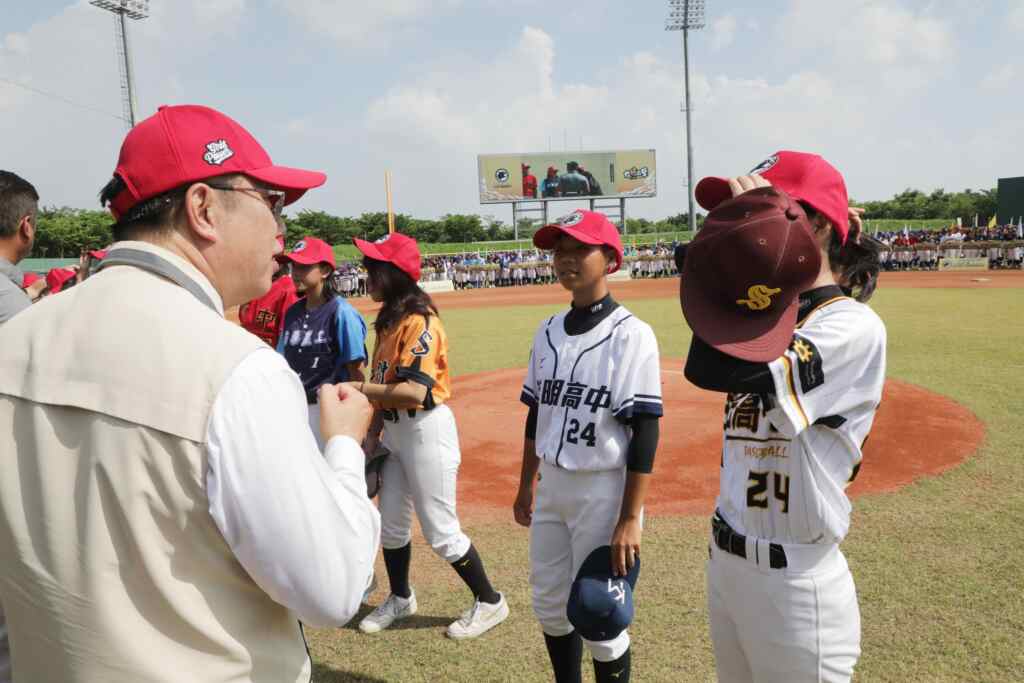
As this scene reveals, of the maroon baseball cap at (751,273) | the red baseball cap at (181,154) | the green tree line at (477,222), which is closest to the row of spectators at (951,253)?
the green tree line at (477,222)

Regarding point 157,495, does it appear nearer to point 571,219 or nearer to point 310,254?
point 571,219

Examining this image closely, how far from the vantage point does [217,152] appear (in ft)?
5.18

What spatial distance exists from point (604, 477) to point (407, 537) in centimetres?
188

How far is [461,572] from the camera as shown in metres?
4.27

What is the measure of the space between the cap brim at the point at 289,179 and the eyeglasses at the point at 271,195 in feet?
0.06

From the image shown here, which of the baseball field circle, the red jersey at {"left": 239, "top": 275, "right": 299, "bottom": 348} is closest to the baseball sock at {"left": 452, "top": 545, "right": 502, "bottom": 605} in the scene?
the baseball field circle

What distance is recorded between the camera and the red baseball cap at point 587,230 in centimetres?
334

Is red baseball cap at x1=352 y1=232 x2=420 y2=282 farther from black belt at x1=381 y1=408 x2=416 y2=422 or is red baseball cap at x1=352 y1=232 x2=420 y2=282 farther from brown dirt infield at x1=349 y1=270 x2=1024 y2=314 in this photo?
brown dirt infield at x1=349 y1=270 x2=1024 y2=314

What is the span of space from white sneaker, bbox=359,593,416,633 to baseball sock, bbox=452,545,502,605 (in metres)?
0.49

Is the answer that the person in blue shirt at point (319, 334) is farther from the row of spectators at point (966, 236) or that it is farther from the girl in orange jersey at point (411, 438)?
the row of spectators at point (966, 236)

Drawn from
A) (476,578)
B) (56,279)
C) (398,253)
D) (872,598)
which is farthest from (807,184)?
(56,279)

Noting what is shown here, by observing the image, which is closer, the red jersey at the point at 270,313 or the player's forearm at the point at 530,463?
the player's forearm at the point at 530,463

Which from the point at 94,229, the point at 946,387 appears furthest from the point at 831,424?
the point at 94,229

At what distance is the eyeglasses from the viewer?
1.60 metres
